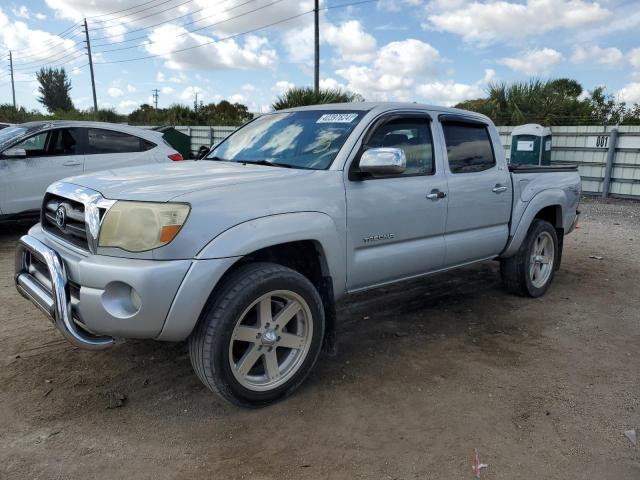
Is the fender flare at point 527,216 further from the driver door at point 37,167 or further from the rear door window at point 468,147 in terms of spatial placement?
the driver door at point 37,167

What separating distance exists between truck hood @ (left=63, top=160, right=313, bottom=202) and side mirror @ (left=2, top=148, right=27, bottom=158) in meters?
4.36

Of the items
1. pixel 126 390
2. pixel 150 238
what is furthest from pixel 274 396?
pixel 150 238

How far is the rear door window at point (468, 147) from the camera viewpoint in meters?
4.22

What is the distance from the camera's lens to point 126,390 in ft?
10.7

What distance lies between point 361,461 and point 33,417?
1.86m

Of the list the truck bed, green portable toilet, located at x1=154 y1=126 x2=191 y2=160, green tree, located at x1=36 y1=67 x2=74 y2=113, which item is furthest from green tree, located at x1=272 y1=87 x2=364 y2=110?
green tree, located at x1=36 y1=67 x2=74 y2=113

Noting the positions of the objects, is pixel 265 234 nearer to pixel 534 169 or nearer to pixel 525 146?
pixel 534 169

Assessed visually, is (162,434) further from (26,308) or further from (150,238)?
(26,308)

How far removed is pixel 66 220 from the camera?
3055 millimetres

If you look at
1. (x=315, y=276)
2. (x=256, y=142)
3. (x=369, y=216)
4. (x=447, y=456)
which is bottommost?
(x=447, y=456)

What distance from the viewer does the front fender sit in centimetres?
274

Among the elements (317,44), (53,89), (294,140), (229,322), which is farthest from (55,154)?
(53,89)

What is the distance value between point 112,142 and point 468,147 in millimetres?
5570

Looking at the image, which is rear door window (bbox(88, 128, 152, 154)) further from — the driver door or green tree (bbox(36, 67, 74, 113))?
green tree (bbox(36, 67, 74, 113))
